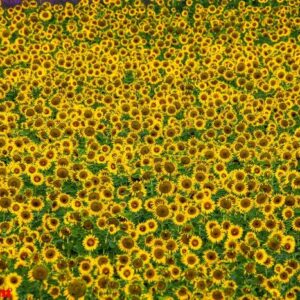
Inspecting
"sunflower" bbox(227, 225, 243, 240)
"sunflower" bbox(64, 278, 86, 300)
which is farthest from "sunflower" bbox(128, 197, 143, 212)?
"sunflower" bbox(64, 278, 86, 300)

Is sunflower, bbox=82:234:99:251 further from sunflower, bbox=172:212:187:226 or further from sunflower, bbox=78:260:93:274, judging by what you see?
sunflower, bbox=172:212:187:226

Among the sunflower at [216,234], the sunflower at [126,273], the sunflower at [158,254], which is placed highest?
the sunflower at [216,234]

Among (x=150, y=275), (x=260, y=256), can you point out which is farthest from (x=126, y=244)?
(x=260, y=256)

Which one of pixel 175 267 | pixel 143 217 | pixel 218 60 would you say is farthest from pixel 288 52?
pixel 175 267

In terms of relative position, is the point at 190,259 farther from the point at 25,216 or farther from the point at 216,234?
the point at 25,216

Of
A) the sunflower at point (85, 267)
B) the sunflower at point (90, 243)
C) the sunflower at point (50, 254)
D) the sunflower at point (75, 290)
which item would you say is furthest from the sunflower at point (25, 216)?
the sunflower at point (75, 290)

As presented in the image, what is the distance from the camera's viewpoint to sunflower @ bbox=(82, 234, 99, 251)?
22.3 feet

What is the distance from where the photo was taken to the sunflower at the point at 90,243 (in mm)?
6797

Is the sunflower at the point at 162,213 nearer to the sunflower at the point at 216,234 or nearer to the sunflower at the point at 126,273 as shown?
the sunflower at the point at 216,234

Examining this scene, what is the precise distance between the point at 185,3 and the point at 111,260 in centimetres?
781

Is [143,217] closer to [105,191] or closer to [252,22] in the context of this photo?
[105,191]

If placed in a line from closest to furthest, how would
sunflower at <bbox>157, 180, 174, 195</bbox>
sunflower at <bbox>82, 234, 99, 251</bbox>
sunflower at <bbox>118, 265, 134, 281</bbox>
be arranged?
sunflower at <bbox>118, 265, 134, 281</bbox>, sunflower at <bbox>82, 234, 99, 251</bbox>, sunflower at <bbox>157, 180, 174, 195</bbox>

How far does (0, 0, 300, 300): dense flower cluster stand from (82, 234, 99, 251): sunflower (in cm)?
1

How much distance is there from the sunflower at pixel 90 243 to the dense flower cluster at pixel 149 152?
0.5 inches
